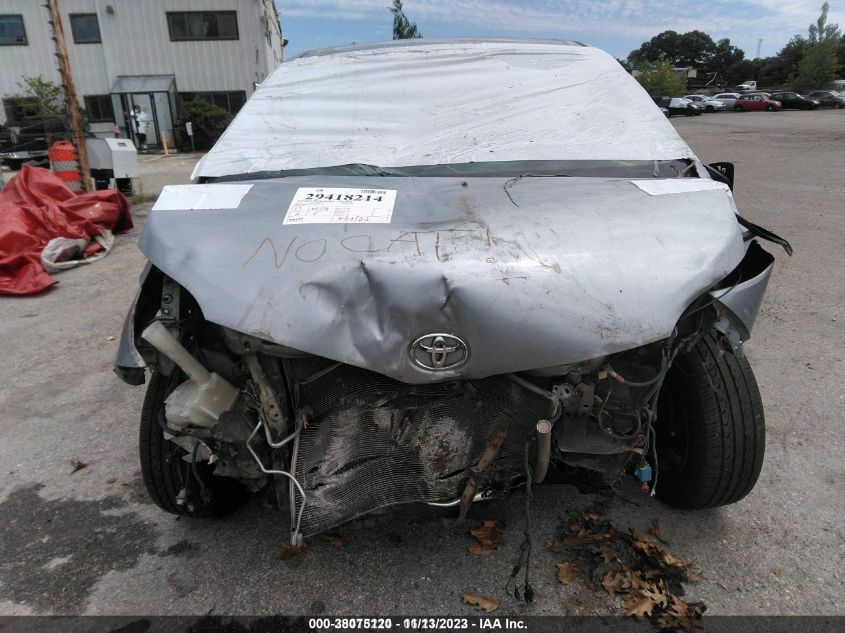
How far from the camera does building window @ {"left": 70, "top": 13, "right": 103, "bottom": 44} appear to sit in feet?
83.2

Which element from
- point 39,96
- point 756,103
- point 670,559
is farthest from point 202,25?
point 756,103

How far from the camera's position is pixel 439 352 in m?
1.67

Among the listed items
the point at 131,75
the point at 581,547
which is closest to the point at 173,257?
the point at 581,547

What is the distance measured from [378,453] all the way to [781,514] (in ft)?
5.75

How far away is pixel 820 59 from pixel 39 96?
5955 centimetres

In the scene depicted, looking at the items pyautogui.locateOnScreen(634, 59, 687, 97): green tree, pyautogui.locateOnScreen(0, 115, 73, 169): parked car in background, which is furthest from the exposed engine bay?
pyautogui.locateOnScreen(634, 59, 687, 97): green tree

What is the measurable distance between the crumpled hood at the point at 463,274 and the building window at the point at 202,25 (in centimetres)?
2705

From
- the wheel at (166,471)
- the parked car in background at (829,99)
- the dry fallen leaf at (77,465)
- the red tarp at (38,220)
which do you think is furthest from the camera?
the parked car in background at (829,99)

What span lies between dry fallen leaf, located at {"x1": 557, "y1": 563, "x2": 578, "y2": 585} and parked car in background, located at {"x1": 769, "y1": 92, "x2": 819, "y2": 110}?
4694 cm

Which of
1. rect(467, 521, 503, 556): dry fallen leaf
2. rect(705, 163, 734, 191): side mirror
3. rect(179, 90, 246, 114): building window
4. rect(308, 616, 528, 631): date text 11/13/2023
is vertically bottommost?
rect(179, 90, 246, 114): building window

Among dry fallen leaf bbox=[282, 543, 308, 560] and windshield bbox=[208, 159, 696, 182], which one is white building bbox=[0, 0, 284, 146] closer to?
windshield bbox=[208, 159, 696, 182]

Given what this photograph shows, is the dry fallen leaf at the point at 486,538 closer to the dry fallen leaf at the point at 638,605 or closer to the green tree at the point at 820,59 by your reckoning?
the dry fallen leaf at the point at 638,605

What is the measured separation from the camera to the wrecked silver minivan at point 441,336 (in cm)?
169

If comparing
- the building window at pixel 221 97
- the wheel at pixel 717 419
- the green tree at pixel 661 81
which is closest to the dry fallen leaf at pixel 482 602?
the wheel at pixel 717 419
